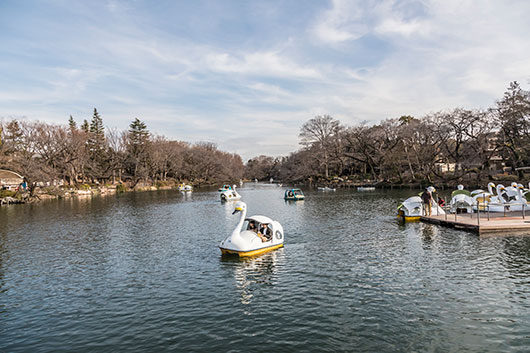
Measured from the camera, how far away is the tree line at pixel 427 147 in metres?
54.8

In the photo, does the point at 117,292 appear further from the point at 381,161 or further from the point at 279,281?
the point at 381,161

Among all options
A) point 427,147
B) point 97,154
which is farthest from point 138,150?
point 427,147

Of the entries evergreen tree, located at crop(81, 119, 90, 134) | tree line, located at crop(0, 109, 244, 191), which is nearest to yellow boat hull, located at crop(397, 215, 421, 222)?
tree line, located at crop(0, 109, 244, 191)

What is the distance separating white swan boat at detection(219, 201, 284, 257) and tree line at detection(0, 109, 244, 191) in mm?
Result: 54354

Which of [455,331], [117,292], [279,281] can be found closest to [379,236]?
[279,281]

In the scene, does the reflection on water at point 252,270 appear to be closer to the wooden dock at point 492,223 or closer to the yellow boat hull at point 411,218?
the wooden dock at point 492,223

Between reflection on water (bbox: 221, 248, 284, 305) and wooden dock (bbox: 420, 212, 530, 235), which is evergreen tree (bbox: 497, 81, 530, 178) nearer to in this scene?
wooden dock (bbox: 420, 212, 530, 235)

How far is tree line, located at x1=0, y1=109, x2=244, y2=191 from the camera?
65.9m

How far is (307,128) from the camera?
309ft

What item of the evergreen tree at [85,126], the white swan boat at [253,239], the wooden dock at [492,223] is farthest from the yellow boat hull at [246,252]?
the evergreen tree at [85,126]

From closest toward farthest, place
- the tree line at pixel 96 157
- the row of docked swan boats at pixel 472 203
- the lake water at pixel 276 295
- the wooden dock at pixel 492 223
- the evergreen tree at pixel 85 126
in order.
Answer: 1. the lake water at pixel 276 295
2. the wooden dock at pixel 492 223
3. the row of docked swan boats at pixel 472 203
4. the tree line at pixel 96 157
5. the evergreen tree at pixel 85 126

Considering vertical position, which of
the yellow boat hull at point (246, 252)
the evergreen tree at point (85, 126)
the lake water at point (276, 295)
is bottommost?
the lake water at point (276, 295)

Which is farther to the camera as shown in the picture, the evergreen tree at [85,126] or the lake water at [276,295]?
the evergreen tree at [85,126]

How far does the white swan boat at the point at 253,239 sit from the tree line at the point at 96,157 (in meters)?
54.4
